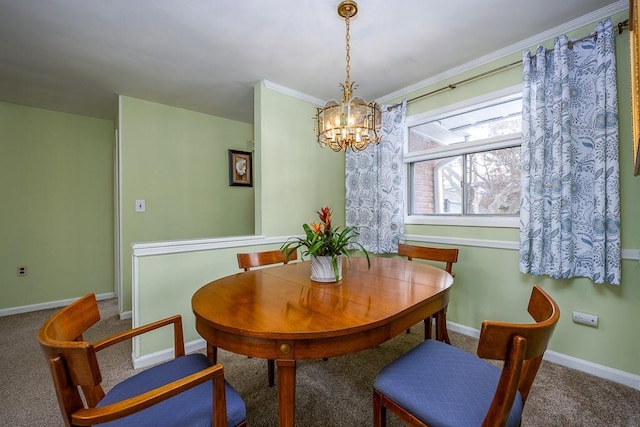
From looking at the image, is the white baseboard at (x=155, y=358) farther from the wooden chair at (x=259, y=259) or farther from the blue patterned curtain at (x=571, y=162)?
the blue patterned curtain at (x=571, y=162)

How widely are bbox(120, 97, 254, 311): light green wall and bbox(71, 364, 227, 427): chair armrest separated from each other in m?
2.64

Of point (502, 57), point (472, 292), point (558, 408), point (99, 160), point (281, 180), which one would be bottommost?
point (558, 408)

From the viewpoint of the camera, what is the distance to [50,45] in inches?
79.8

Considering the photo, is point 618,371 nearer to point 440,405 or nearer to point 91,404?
point 440,405

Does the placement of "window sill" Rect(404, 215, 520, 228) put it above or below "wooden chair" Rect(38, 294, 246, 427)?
above

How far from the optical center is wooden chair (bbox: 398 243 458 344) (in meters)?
1.72

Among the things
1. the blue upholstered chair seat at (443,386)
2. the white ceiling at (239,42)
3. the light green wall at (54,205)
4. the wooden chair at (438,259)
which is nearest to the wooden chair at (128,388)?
the blue upholstered chair seat at (443,386)

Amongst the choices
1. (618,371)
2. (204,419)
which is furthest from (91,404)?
(618,371)

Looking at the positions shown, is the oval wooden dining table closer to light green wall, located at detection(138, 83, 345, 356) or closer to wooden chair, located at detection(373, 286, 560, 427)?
wooden chair, located at detection(373, 286, 560, 427)

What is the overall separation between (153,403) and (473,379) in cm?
110

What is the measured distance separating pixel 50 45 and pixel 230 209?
223cm

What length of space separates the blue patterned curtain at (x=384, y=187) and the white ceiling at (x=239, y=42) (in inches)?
19.1

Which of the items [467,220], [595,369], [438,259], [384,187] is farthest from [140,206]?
[595,369]

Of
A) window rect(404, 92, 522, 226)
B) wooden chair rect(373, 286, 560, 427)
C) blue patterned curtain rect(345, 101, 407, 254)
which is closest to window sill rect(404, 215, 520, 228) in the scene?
window rect(404, 92, 522, 226)
